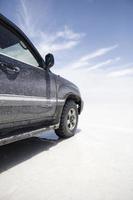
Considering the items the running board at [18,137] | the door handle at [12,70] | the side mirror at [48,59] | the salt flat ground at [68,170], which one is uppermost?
the side mirror at [48,59]

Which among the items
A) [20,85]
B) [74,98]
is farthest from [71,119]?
[20,85]

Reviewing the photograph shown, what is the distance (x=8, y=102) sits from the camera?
79.4 inches

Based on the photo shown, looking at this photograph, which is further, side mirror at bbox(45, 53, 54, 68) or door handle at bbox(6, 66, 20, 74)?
side mirror at bbox(45, 53, 54, 68)

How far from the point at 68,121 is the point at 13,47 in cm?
183

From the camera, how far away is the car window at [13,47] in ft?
7.79

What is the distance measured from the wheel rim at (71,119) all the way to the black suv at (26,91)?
0.44ft

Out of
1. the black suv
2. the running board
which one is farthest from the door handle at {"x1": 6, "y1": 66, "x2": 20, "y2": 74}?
the running board

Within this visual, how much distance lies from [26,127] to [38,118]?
28cm

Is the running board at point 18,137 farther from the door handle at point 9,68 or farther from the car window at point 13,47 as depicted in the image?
the car window at point 13,47

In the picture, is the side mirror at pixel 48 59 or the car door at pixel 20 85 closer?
the car door at pixel 20 85

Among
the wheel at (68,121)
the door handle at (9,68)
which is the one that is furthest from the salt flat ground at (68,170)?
the door handle at (9,68)

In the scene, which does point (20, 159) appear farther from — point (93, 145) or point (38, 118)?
point (93, 145)

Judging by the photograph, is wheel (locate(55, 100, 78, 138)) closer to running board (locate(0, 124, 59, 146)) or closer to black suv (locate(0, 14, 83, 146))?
black suv (locate(0, 14, 83, 146))

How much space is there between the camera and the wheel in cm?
336
